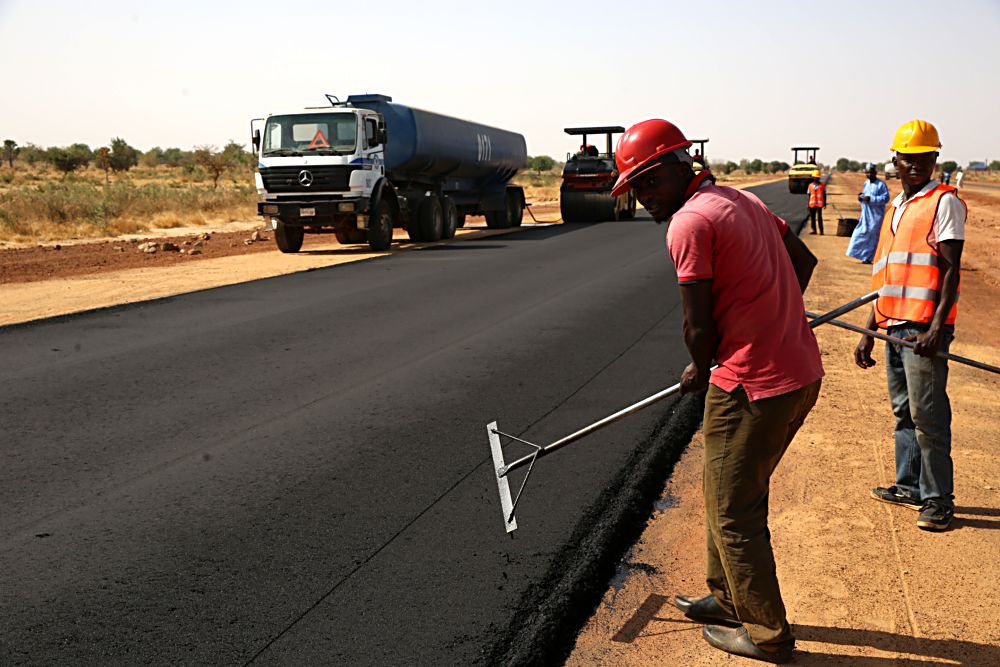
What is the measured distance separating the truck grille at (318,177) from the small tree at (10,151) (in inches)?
3221

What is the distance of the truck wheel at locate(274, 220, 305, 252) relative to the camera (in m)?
20.9

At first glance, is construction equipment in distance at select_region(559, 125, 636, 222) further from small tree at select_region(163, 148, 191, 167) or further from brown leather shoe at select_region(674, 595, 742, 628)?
small tree at select_region(163, 148, 191, 167)

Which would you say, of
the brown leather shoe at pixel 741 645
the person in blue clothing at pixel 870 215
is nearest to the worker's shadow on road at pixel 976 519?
the brown leather shoe at pixel 741 645

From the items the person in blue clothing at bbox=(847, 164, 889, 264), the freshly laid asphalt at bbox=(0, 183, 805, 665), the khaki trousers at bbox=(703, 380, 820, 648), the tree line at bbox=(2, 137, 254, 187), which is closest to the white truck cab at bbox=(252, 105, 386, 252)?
the freshly laid asphalt at bbox=(0, 183, 805, 665)

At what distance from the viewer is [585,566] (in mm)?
4027

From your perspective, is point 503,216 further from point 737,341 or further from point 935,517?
point 737,341

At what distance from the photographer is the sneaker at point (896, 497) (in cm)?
470

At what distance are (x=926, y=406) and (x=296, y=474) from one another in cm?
336

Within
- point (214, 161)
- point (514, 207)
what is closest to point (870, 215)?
point (514, 207)

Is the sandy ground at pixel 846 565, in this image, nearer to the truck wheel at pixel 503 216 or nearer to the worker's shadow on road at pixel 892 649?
the worker's shadow on road at pixel 892 649

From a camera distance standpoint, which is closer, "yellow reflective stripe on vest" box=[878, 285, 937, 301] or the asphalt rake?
the asphalt rake

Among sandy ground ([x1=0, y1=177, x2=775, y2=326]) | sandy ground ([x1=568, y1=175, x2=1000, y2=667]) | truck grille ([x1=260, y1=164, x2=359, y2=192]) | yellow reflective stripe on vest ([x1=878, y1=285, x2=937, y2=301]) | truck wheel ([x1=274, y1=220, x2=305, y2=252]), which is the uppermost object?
truck grille ([x1=260, y1=164, x2=359, y2=192])

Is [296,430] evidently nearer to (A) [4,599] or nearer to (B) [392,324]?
(A) [4,599]

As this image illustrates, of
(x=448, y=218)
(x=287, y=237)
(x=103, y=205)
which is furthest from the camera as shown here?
(x=103, y=205)
